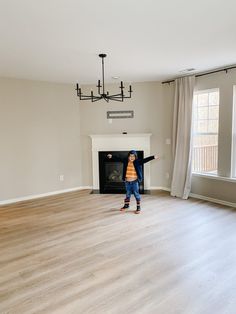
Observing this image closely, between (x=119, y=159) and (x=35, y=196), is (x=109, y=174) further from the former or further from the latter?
(x=35, y=196)

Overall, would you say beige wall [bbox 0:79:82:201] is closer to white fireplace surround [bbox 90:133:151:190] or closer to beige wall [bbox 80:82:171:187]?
beige wall [bbox 80:82:171:187]

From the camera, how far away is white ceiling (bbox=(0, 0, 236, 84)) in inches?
87.3

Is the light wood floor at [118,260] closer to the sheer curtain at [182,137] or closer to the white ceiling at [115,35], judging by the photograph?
the sheer curtain at [182,137]

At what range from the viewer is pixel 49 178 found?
5605 mm

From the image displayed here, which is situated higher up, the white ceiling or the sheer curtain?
the white ceiling

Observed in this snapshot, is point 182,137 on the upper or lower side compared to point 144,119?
lower

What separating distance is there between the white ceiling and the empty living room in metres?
0.02

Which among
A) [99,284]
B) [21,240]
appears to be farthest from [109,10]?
[21,240]

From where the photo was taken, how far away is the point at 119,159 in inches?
190

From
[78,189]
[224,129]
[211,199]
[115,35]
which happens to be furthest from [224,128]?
[78,189]

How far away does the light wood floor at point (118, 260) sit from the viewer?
81.3 inches

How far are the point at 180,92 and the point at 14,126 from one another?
357 cm

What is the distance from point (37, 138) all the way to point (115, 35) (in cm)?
326

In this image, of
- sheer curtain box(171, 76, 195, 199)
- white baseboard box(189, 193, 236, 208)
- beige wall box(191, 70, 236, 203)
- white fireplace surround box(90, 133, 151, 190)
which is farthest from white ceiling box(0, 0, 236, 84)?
white baseboard box(189, 193, 236, 208)
